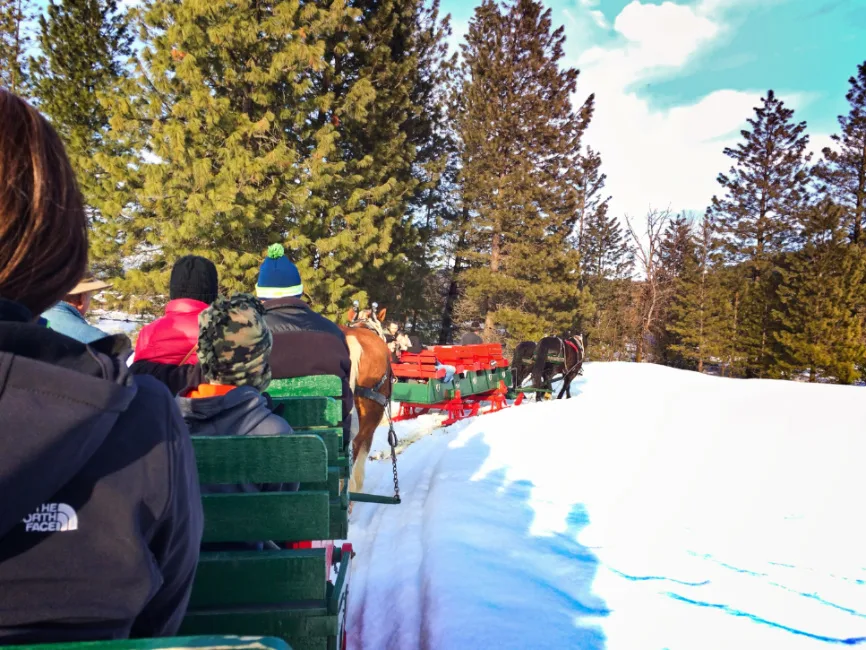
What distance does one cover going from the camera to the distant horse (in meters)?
14.2

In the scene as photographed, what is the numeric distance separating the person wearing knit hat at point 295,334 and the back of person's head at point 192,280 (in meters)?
0.44

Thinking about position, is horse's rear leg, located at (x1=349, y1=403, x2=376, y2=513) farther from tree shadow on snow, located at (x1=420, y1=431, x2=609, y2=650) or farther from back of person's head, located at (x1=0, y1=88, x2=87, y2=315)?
back of person's head, located at (x1=0, y1=88, x2=87, y2=315)

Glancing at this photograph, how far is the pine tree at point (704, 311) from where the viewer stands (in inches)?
1257

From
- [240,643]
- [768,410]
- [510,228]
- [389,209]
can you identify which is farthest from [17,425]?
[510,228]

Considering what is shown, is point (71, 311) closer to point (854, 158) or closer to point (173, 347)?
point (173, 347)

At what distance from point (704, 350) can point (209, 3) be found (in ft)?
97.9

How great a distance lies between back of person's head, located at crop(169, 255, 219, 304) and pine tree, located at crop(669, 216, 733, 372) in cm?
3201

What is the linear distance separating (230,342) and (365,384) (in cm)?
396

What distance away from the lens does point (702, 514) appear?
476 centimetres

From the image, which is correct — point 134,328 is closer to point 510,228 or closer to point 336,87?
point 336,87

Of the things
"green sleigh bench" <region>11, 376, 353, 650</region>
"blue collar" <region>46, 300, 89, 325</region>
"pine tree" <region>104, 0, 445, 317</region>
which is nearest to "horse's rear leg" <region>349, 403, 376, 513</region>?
"blue collar" <region>46, 300, 89, 325</region>

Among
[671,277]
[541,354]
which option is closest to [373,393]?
[541,354]

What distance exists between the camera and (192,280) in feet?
12.3

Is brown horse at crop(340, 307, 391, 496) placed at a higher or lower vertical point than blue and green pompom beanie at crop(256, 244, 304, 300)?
lower
